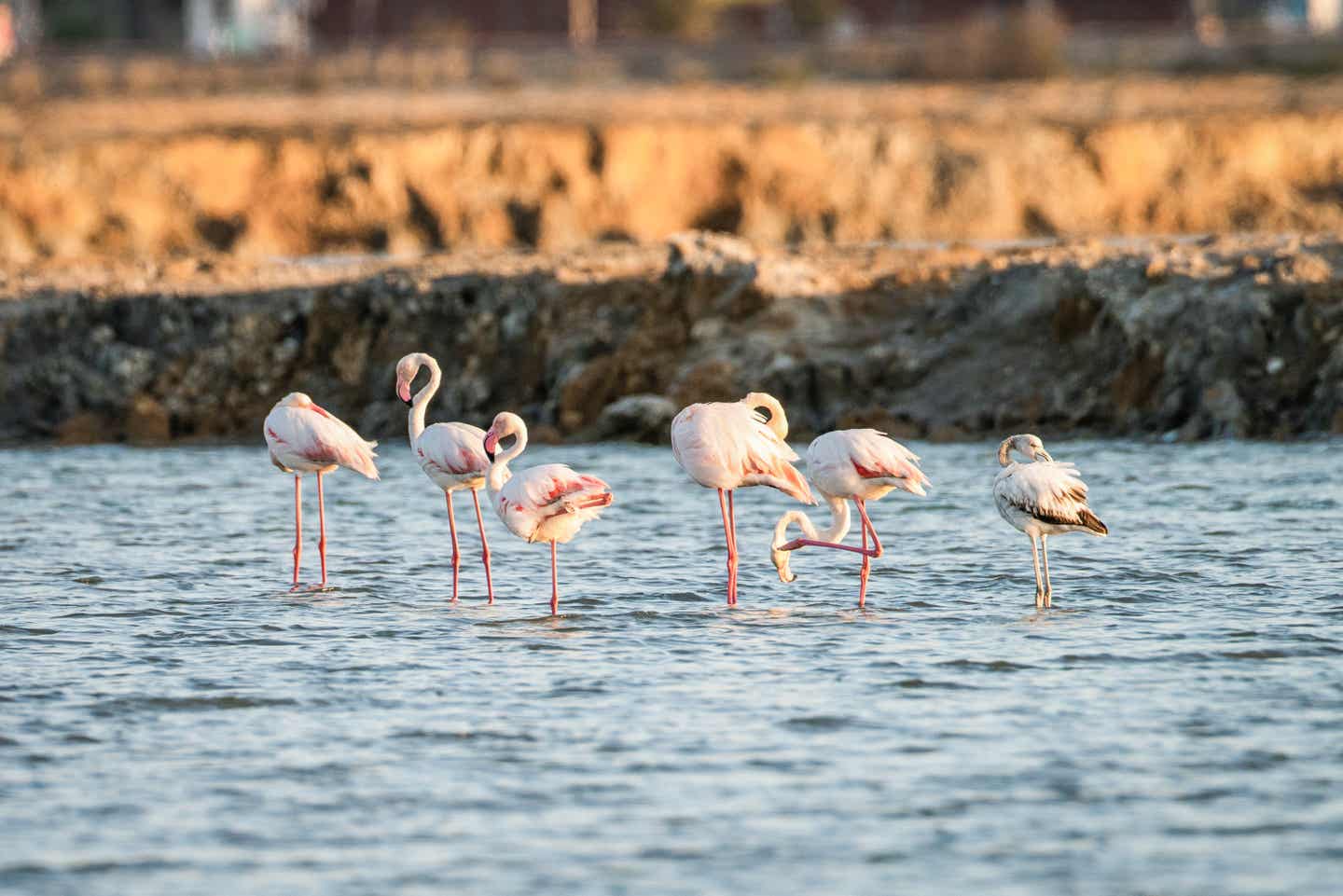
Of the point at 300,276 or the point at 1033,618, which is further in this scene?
the point at 300,276

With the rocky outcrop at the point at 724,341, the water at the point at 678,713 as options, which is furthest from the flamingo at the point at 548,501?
the rocky outcrop at the point at 724,341

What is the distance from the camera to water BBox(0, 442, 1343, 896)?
6.97 m

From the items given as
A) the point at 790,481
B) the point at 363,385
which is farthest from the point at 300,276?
the point at 790,481

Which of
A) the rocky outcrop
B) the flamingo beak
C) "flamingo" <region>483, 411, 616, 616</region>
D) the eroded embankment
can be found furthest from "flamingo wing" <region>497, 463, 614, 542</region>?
the eroded embankment

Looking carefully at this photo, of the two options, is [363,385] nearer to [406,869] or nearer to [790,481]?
[790,481]

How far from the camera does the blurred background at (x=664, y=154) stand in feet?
102

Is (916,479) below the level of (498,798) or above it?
above

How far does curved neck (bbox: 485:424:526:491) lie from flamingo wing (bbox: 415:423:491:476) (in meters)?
0.11

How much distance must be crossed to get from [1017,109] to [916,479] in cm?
3077

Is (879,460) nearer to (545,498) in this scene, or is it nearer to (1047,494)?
(1047,494)

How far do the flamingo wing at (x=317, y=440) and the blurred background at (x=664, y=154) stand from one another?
1772cm

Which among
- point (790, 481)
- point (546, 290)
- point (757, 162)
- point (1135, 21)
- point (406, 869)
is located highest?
point (1135, 21)

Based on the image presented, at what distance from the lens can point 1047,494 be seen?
1065 centimetres

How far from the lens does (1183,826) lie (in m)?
7.20
